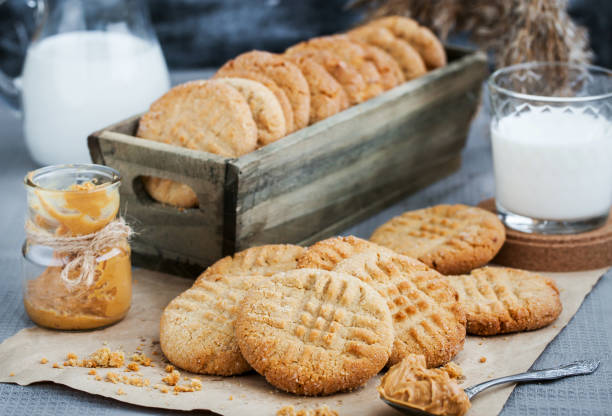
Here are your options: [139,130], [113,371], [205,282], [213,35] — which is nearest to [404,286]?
[205,282]

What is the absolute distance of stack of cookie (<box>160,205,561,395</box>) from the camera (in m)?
1.33

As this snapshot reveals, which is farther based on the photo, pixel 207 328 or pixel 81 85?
pixel 81 85

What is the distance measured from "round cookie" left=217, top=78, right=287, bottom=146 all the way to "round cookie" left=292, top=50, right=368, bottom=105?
279mm

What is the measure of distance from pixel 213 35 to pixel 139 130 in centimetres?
165

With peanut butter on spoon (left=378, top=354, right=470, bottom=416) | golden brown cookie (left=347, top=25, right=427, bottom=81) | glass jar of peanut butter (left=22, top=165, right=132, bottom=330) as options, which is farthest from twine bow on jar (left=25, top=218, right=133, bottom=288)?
golden brown cookie (left=347, top=25, right=427, bottom=81)

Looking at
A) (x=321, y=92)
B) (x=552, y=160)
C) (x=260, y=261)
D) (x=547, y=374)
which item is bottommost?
(x=547, y=374)

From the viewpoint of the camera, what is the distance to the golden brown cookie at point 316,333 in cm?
132

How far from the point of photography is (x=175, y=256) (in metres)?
1.82

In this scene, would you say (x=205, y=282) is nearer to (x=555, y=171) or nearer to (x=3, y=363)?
(x=3, y=363)

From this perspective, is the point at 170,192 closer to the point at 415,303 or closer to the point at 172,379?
the point at 172,379

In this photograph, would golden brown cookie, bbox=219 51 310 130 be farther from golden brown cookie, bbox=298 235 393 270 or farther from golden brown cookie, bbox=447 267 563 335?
golden brown cookie, bbox=447 267 563 335

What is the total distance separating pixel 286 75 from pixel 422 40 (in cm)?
58

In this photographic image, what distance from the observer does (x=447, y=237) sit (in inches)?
70.8

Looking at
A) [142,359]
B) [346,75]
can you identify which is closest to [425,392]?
[142,359]
